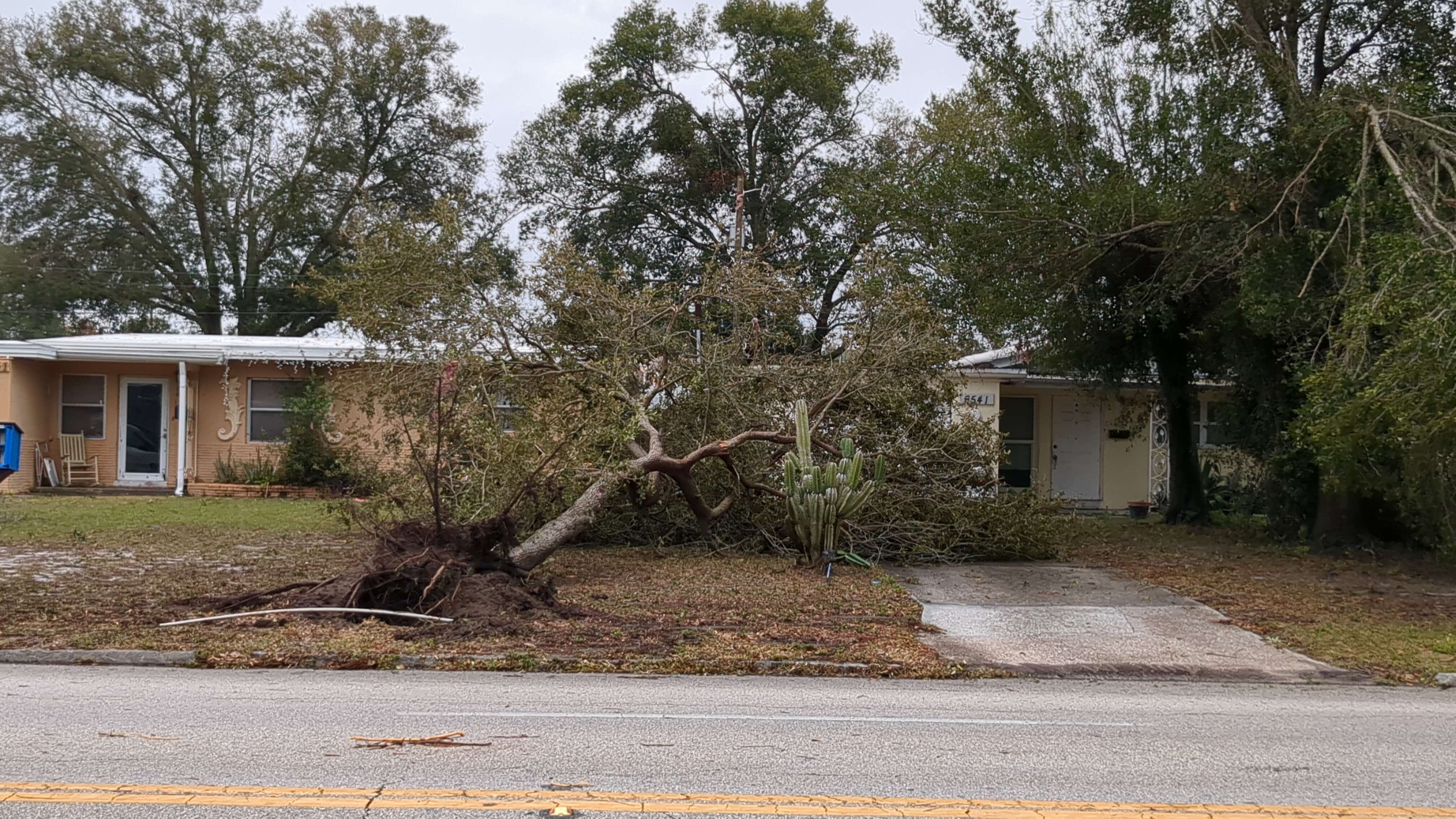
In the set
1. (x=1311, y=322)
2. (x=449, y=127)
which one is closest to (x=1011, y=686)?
(x=1311, y=322)

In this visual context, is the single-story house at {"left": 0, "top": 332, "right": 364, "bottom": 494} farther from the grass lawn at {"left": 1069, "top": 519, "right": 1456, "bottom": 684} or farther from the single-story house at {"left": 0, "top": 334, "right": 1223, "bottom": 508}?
the grass lawn at {"left": 1069, "top": 519, "right": 1456, "bottom": 684}

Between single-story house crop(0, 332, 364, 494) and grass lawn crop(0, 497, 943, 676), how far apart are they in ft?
21.8

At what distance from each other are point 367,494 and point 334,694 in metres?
8.43

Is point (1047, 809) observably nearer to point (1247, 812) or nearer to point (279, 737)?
point (1247, 812)

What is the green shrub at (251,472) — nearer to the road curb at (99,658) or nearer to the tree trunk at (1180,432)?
the road curb at (99,658)

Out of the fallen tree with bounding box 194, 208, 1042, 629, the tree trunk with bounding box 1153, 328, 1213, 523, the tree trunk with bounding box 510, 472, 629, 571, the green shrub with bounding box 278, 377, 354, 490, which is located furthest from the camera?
the green shrub with bounding box 278, 377, 354, 490

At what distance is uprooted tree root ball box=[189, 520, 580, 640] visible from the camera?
31.9 ft

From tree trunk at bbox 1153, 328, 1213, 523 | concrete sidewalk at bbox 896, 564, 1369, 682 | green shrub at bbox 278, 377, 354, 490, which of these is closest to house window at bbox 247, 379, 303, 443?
green shrub at bbox 278, 377, 354, 490

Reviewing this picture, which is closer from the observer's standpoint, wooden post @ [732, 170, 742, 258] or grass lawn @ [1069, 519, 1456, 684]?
grass lawn @ [1069, 519, 1456, 684]

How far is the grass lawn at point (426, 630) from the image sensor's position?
8.75m

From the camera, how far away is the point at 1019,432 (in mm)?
24062

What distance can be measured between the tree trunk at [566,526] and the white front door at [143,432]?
13453 millimetres

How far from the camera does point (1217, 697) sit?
7.93 m

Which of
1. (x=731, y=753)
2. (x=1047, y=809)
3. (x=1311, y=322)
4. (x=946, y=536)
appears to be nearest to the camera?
(x=1047, y=809)
